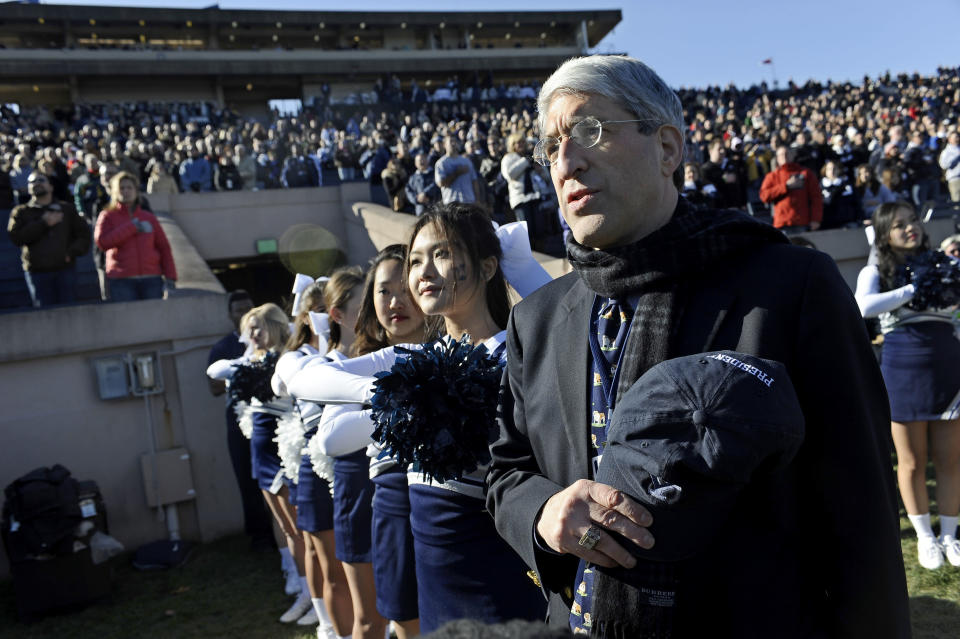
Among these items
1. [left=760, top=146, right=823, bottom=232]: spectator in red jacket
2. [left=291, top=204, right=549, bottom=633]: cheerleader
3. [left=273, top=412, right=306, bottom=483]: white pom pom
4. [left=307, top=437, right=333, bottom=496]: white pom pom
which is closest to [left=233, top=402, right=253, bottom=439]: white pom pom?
[left=273, top=412, right=306, bottom=483]: white pom pom

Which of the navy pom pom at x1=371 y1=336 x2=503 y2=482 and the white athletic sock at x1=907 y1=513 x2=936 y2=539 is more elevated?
the navy pom pom at x1=371 y1=336 x2=503 y2=482

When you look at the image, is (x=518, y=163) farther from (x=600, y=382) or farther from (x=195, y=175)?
(x=195, y=175)

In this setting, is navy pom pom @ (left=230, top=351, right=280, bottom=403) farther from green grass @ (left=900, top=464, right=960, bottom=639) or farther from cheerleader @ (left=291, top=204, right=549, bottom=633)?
green grass @ (left=900, top=464, right=960, bottom=639)

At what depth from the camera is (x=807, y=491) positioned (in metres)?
1.37

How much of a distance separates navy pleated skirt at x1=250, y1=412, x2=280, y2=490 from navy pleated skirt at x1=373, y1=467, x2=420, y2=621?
2241mm

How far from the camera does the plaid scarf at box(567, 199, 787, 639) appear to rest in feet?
4.31

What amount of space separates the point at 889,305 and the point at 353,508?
11.1 feet

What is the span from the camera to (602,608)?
50.7 inches

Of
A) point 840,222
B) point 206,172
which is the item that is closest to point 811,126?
point 840,222

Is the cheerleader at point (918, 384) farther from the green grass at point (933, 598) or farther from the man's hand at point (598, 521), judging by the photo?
the man's hand at point (598, 521)

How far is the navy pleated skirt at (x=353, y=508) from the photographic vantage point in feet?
11.8

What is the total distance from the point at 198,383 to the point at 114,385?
28.9 inches

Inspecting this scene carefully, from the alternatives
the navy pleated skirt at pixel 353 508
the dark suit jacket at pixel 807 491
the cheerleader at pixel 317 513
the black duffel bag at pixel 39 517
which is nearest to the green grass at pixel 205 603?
the black duffel bag at pixel 39 517

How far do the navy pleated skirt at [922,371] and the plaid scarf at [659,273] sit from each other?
12.2 feet
